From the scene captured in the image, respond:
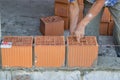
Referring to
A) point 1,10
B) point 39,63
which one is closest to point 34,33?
point 1,10

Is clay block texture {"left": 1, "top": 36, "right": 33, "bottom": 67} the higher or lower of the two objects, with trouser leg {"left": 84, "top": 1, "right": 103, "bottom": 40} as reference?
lower

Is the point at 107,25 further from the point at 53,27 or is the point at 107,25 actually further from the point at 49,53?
the point at 49,53

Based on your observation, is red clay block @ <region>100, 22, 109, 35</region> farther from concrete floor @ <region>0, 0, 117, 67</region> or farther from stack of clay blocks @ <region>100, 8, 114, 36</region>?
concrete floor @ <region>0, 0, 117, 67</region>

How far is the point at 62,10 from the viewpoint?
4.99 m

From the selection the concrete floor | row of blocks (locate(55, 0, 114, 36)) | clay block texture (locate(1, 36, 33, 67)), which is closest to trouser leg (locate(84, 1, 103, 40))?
the concrete floor

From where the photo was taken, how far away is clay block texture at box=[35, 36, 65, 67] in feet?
10.7

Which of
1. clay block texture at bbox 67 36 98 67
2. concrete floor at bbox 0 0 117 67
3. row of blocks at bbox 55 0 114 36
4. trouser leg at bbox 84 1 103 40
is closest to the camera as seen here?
clay block texture at bbox 67 36 98 67

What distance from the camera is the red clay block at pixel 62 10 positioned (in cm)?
492

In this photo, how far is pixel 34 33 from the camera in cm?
476

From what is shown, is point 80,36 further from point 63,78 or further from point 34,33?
point 34,33

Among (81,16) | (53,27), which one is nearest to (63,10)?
(81,16)

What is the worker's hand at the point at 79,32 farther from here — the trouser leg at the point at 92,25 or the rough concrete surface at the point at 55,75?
the trouser leg at the point at 92,25

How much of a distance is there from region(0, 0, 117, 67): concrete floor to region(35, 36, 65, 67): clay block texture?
69 cm

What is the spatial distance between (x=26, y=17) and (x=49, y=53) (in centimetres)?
214
